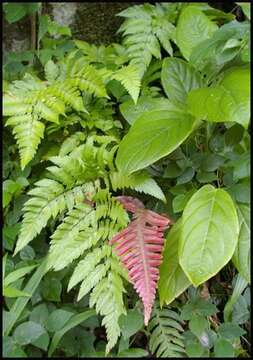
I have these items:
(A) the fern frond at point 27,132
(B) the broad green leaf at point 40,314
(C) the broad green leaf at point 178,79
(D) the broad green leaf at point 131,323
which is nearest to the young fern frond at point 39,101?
(A) the fern frond at point 27,132

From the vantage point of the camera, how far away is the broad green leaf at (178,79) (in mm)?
1480

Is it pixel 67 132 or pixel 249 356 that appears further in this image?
pixel 67 132

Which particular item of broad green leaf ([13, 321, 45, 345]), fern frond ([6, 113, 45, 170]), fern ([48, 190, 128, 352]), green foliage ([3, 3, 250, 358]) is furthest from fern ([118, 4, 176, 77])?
broad green leaf ([13, 321, 45, 345])

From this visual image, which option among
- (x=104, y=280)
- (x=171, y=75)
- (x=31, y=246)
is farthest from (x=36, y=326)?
(x=171, y=75)

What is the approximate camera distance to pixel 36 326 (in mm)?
1323

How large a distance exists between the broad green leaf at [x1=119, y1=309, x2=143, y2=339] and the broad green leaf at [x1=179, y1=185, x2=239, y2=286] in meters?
0.30

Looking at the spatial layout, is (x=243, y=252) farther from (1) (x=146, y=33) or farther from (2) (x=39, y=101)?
(1) (x=146, y=33)

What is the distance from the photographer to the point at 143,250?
1.30m

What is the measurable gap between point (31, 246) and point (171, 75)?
74 cm

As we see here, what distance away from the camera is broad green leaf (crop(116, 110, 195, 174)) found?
4.15ft

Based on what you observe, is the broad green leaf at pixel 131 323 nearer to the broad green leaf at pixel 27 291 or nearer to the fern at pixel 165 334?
the fern at pixel 165 334

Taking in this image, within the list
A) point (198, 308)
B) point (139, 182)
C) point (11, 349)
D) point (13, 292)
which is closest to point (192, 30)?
point (139, 182)

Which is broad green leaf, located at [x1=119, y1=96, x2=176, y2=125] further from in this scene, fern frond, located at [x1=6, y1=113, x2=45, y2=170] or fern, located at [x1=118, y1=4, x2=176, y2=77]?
fern frond, located at [x1=6, y1=113, x2=45, y2=170]

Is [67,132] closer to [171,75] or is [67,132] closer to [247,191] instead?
[171,75]
